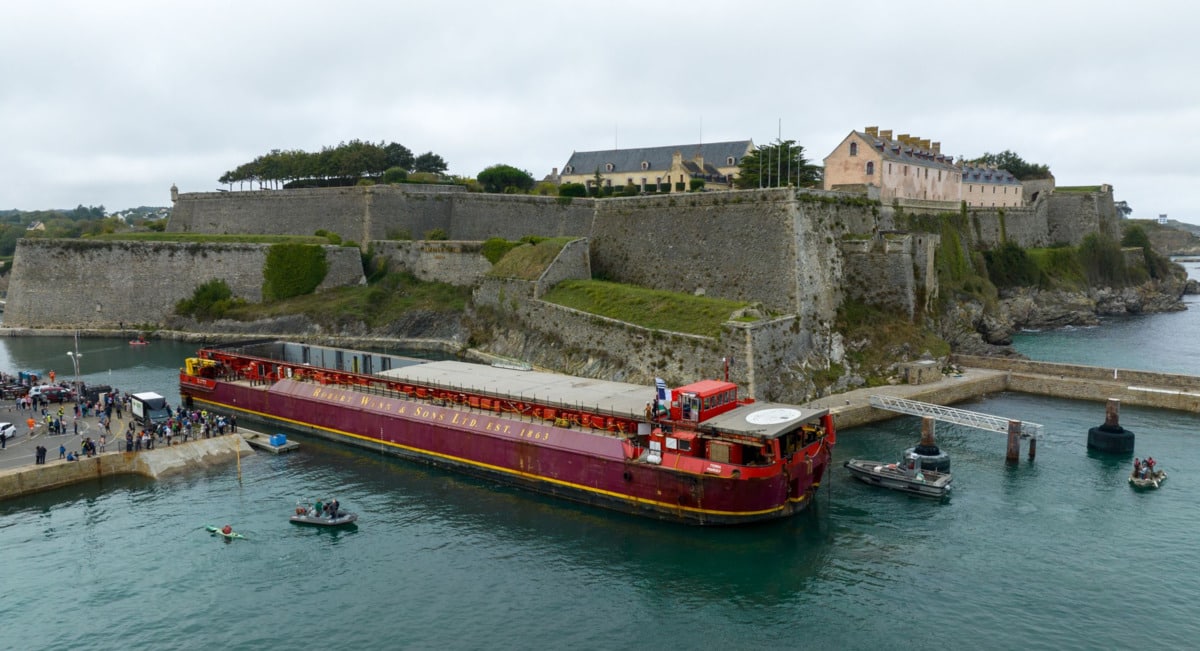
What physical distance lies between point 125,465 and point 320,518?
1164 cm

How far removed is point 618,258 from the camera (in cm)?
6009

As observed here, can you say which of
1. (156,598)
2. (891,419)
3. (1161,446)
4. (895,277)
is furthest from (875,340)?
(156,598)

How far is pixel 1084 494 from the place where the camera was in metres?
32.2

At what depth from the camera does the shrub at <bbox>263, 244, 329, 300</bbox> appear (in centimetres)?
7425

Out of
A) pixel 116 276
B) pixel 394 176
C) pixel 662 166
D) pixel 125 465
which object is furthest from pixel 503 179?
pixel 125 465

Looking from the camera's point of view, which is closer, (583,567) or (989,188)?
(583,567)

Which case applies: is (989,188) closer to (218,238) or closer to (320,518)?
(320,518)

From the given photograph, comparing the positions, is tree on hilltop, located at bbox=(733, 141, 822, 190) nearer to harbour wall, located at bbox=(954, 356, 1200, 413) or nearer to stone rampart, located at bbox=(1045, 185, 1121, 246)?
harbour wall, located at bbox=(954, 356, 1200, 413)

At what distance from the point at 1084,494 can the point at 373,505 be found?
2876cm

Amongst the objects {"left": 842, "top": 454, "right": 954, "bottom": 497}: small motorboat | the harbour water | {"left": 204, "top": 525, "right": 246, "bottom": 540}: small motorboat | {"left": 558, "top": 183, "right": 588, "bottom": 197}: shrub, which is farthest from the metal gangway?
{"left": 558, "top": 183, "right": 588, "bottom": 197}: shrub

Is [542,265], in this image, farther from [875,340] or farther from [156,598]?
[156,598]

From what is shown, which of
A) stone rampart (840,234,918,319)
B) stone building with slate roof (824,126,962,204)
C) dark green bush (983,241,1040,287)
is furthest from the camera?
dark green bush (983,241,1040,287)

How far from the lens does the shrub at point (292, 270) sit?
7425 cm

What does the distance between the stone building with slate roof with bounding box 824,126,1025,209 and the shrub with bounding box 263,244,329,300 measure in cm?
4655
